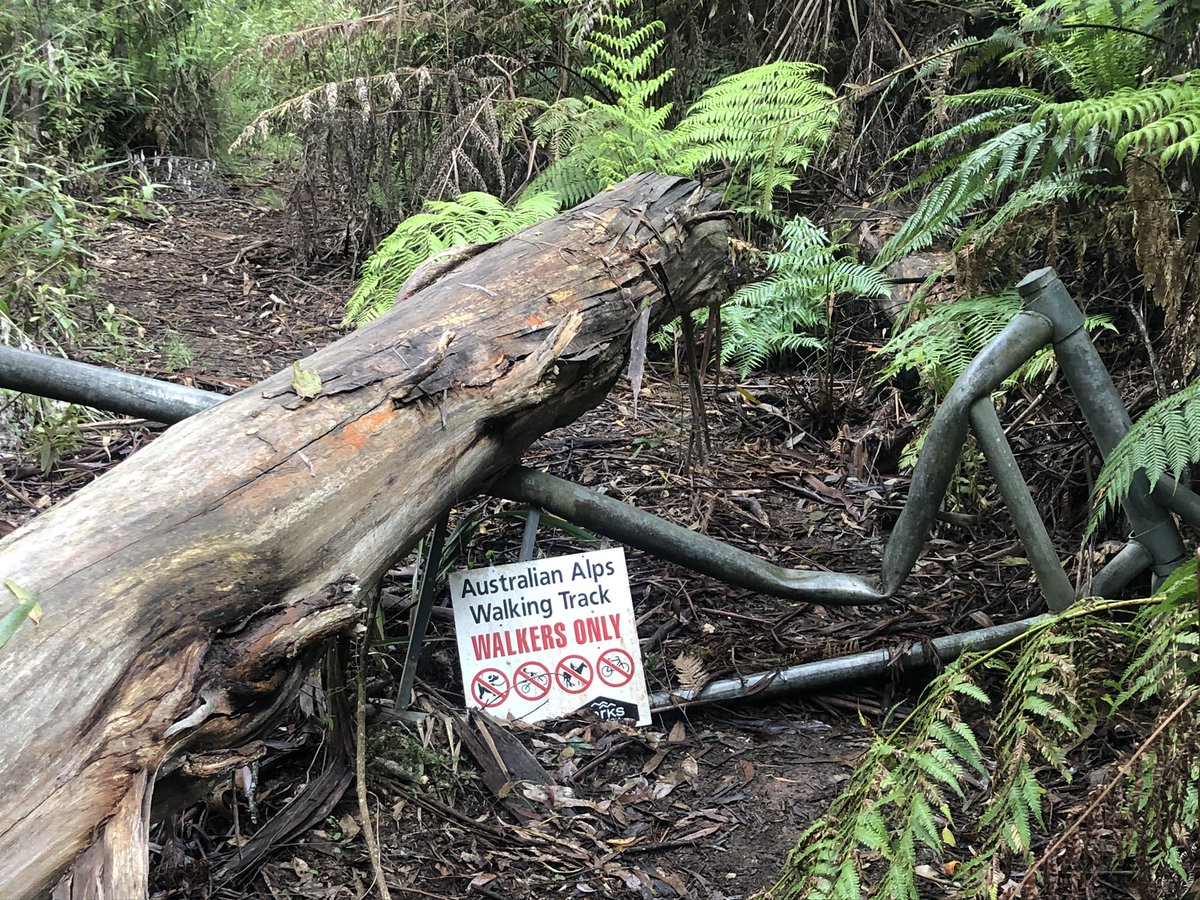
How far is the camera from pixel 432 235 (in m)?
3.35

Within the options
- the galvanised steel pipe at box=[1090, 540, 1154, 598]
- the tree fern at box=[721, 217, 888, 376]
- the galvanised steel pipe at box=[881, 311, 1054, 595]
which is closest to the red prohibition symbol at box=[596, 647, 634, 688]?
the galvanised steel pipe at box=[881, 311, 1054, 595]

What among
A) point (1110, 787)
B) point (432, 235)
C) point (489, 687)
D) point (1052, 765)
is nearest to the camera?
point (1110, 787)

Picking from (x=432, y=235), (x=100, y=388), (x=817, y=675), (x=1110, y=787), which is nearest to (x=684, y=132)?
(x=432, y=235)

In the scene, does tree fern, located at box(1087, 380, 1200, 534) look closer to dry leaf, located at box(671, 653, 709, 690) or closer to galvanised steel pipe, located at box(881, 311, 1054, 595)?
galvanised steel pipe, located at box(881, 311, 1054, 595)

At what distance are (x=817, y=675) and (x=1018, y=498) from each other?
68cm

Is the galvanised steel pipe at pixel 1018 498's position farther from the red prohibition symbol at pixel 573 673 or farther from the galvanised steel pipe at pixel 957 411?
the red prohibition symbol at pixel 573 673

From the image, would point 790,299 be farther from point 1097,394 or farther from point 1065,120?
point 1097,394

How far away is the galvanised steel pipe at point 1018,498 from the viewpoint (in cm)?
187

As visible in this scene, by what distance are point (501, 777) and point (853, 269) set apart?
2.69 metres

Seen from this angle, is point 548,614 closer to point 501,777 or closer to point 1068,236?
point 501,777

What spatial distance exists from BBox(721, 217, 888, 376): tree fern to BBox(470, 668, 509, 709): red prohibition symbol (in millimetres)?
2192

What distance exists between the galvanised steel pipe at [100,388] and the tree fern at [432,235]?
1.36 metres

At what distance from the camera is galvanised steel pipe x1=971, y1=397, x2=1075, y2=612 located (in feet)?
6.13

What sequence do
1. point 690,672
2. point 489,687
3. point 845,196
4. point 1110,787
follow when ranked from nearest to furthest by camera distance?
point 1110,787, point 489,687, point 690,672, point 845,196
